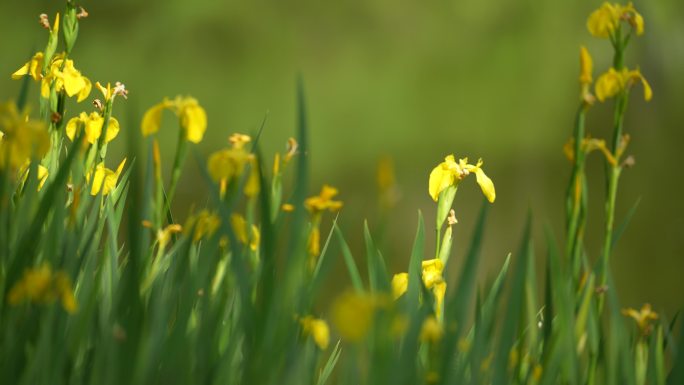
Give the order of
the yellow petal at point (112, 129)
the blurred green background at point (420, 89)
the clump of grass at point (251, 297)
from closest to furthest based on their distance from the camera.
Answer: the clump of grass at point (251, 297)
the yellow petal at point (112, 129)
the blurred green background at point (420, 89)

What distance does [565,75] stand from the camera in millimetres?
2822

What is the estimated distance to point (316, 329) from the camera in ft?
2.01

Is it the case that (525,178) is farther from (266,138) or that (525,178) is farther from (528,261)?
(528,261)

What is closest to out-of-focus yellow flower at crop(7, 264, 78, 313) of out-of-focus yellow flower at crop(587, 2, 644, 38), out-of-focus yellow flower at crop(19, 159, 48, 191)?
out-of-focus yellow flower at crop(19, 159, 48, 191)

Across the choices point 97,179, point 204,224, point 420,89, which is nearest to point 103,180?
point 97,179

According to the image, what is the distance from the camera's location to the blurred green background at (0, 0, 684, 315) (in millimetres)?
2658

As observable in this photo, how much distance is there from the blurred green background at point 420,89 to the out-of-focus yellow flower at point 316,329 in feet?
6.54

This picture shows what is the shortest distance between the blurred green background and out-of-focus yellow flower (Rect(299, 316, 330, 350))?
6.54 feet

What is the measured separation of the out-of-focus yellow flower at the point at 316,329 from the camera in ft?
1.99

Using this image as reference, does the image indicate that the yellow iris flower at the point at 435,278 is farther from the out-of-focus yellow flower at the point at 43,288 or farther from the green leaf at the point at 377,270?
the out-of-focus yellow flower at the point at 43,288

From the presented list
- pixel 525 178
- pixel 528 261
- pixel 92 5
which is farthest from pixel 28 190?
pixel 525 178

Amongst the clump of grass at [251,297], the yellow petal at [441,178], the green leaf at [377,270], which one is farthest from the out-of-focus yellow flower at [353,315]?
the yellow petal at [441,178]

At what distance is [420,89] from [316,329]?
2.19 metres

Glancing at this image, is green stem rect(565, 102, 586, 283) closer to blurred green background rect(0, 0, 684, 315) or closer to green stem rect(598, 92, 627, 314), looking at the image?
green stem rect(598, 92, 627, 314)
